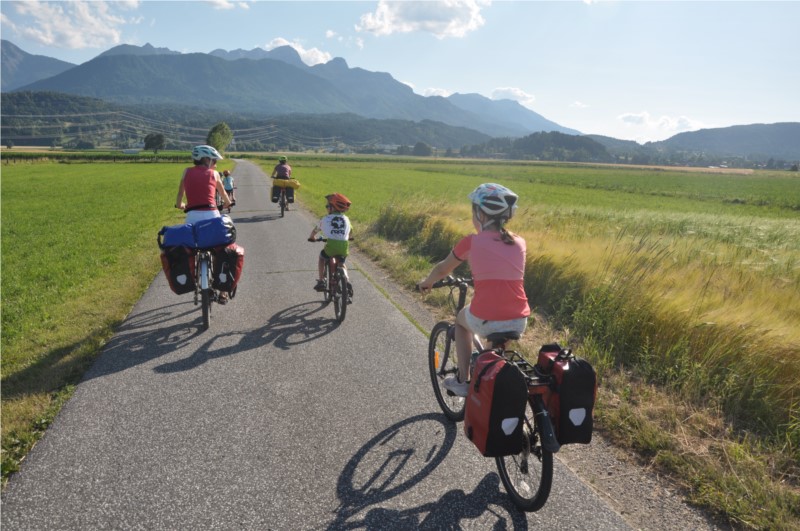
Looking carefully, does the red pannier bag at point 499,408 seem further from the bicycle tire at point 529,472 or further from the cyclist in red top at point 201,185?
the cyclist in red top at point 201,185

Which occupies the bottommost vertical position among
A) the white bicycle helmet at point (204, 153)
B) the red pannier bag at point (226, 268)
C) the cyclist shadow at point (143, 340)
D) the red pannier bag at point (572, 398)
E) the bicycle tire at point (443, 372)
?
the cyclist shadow at point (143, 340)

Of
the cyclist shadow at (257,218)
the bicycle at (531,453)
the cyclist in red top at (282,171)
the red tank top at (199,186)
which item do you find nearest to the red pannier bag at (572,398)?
the bicycle at (531,453)

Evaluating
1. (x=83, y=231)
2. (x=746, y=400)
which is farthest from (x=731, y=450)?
(x=83, y=231)

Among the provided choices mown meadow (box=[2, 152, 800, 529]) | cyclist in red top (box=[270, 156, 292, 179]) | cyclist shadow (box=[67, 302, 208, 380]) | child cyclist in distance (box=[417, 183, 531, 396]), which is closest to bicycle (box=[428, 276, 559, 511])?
child cyclist in distance (box=[417, 183, 531, 396])

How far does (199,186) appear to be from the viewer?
20.1ft

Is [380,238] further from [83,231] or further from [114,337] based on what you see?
[83,231]

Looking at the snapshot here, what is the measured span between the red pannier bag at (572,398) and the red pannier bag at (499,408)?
0.74 ft

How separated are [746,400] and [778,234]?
373 inches

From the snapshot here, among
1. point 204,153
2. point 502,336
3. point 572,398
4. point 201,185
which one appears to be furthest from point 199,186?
point 572,398

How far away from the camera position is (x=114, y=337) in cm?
573

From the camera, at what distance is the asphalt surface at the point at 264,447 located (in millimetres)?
2824

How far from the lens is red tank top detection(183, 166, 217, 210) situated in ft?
20.0

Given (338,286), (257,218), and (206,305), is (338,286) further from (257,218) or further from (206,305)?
(257,218)

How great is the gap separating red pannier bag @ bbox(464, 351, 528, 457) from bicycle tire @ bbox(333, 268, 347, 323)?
12.6ft
